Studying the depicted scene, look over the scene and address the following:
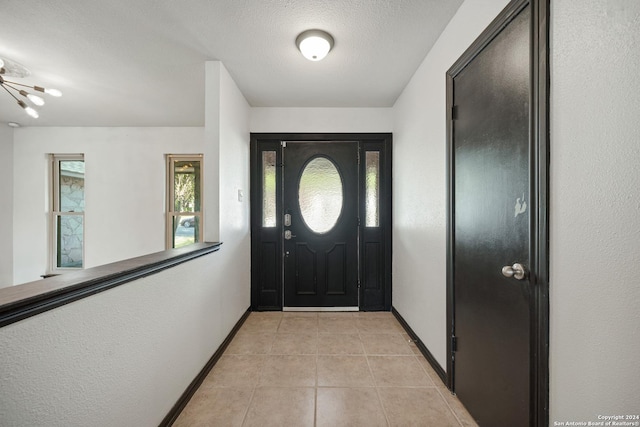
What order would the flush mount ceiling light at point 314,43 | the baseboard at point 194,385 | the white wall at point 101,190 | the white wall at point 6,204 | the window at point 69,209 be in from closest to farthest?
1. the baseboard at point 194,385
2. the flush mount ceiling light at point 314,43
3. the white wall at point 6,204
4. the white wall at point 101,190
5. the window at point 69,209

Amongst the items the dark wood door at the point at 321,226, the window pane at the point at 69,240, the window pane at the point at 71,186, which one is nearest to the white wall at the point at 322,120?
the dark wood door at the point at 321,226

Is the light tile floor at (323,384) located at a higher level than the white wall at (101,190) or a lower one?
lower

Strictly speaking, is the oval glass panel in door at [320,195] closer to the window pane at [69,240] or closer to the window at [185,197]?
the window at [185,197]

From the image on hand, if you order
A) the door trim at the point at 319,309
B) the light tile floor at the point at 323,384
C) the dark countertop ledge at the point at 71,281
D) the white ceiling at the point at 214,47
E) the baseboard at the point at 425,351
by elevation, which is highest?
the white ceiling at the point at 214,47

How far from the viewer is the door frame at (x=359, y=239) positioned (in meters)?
3.26

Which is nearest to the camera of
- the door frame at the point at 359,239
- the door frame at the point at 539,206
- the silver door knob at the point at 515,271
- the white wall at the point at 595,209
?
the white wall at the point at 595,209

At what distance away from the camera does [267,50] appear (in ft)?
6.93

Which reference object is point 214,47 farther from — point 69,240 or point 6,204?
point 6,204

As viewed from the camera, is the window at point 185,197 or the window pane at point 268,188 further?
the window at point 185,197

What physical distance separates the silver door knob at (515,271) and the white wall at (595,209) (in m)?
0.12

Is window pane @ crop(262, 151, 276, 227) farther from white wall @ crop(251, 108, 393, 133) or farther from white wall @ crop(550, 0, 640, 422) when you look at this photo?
white wall @ crop(550, 0, 640, 422)

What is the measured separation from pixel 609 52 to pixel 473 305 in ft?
4.16

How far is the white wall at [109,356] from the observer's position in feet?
2.57

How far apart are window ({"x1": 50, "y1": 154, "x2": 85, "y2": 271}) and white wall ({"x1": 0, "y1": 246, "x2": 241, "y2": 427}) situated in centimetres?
373
